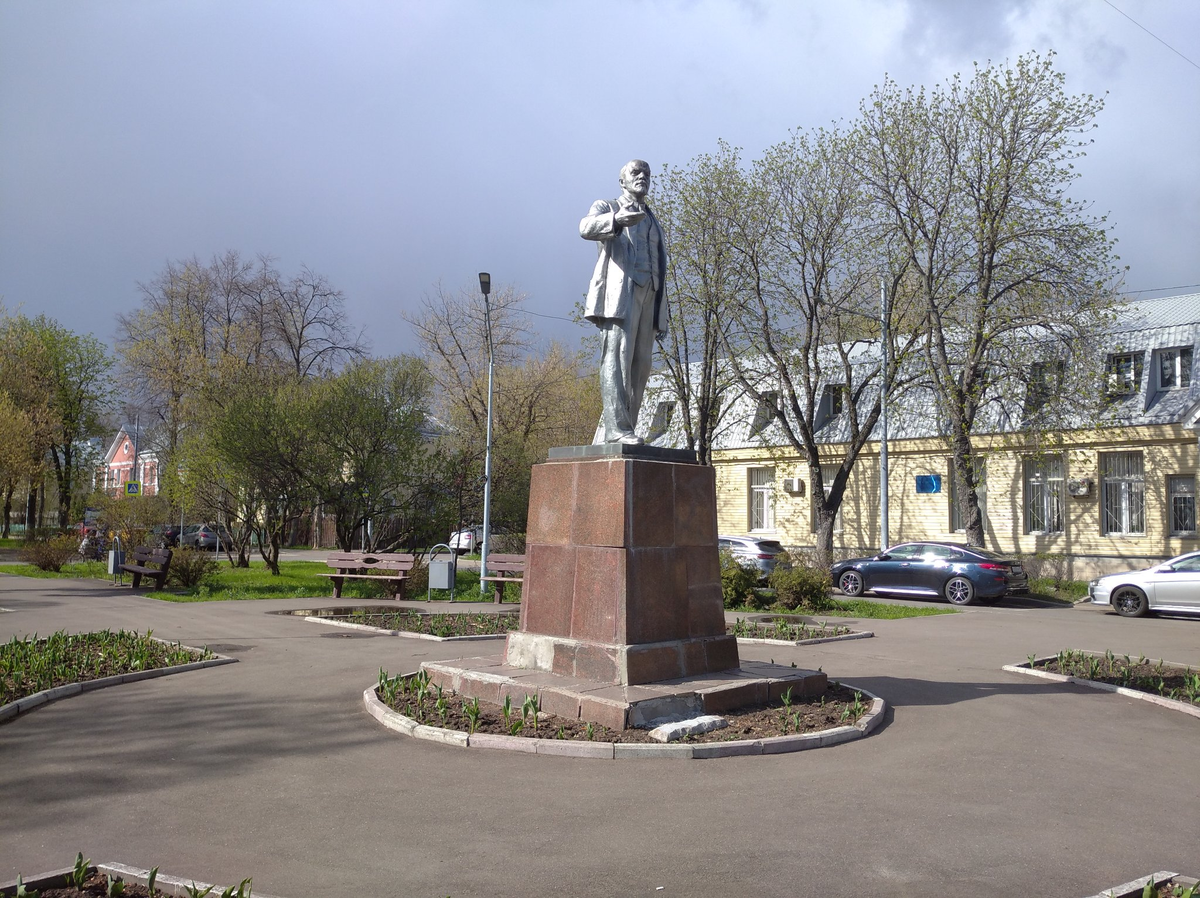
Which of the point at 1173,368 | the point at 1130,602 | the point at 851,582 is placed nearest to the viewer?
the point at 1130,602

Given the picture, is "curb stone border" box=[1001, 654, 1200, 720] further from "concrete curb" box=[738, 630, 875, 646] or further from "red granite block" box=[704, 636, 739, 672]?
"red granite block" box=[704, 636, 739, 672]

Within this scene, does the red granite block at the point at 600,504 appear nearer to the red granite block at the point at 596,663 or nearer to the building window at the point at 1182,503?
the red granite block at the point at 596,663

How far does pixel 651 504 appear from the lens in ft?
26.6

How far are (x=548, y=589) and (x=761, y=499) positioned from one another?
26519 mm

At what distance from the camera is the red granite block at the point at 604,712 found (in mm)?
6953

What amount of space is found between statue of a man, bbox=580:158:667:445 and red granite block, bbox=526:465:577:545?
539 millimetres

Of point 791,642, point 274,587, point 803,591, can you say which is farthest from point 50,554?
point 791,642

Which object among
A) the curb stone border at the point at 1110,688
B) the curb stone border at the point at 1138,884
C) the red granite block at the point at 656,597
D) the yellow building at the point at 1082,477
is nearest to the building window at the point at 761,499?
the yellow building at the point at 1082,477

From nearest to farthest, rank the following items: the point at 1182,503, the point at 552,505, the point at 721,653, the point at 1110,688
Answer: the point at 721,653 < the point at 552,505 < the point at 1110,688 < the point at 1182,503

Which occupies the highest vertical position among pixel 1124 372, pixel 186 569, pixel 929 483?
pixel 1124 372

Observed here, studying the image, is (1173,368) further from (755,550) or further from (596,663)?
(596,663)

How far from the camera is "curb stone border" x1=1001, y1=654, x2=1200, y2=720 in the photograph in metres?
8.42

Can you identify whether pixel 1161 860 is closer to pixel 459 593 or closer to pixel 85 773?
pixel 85 773

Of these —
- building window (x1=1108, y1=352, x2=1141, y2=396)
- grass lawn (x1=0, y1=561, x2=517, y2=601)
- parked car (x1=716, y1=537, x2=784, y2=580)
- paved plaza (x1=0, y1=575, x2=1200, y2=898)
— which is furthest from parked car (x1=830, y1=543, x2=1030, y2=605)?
paved plaza (x1=0, y1=575, x2=1200, y2=898)
